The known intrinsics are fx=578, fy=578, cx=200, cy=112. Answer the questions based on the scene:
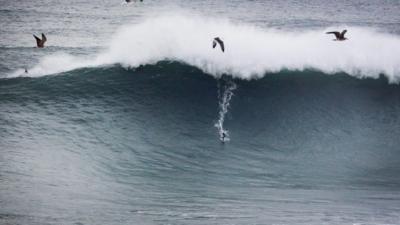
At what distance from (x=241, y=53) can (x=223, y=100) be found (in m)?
3.64

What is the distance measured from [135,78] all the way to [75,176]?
8520 millimetres

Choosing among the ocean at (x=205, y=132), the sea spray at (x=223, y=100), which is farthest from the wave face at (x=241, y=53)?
the sea spray at (x=223, y=100)

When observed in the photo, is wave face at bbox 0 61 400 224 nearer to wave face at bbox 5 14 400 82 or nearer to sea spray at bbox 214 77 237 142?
sea spray at bbox 214 77 237 142

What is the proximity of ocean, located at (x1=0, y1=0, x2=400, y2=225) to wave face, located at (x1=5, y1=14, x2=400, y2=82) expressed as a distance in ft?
0.22

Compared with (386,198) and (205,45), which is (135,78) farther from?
(386,198)

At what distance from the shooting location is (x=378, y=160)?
17.8 metres

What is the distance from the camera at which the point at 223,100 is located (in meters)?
21.7

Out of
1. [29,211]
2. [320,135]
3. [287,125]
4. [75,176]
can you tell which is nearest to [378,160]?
[320,135]

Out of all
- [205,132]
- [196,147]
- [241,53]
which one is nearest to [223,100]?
[205,132]

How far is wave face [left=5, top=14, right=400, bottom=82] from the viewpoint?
78.7ft

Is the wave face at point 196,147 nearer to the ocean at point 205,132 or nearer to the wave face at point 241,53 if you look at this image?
the ocean at point 205,132

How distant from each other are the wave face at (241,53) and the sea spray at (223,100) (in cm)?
53

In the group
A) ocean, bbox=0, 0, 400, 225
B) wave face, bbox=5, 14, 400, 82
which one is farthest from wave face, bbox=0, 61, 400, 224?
wave face, bbox=5, 14, 400, 82

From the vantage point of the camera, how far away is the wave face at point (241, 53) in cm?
2400
